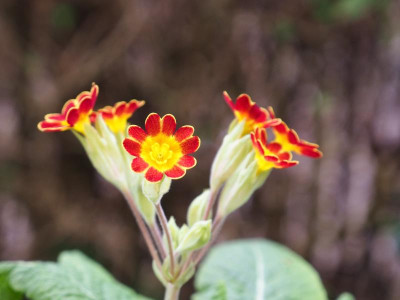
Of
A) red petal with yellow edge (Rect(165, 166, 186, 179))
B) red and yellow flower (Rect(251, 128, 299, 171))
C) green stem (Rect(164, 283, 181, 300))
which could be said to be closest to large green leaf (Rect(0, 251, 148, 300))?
green stem (Rect(164, 283, 181, 300))

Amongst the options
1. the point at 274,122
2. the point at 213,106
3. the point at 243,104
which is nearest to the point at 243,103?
the point at 243,104

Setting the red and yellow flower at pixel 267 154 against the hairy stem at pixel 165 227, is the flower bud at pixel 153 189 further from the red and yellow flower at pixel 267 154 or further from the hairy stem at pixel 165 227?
the red and yellow flower at pixel 267 154

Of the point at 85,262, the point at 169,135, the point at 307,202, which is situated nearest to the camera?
the point at 169,135

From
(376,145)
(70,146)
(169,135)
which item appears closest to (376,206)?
(376,145)

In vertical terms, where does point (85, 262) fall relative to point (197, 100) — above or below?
below

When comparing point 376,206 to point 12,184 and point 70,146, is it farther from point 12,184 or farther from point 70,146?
point 12,184

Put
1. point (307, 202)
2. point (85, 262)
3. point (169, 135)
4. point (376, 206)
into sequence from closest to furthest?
1. point (169, 135)
2. point (85, 262)
3. point (376, 206)
4. point (307, 202)

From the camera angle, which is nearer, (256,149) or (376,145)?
(256,149)
